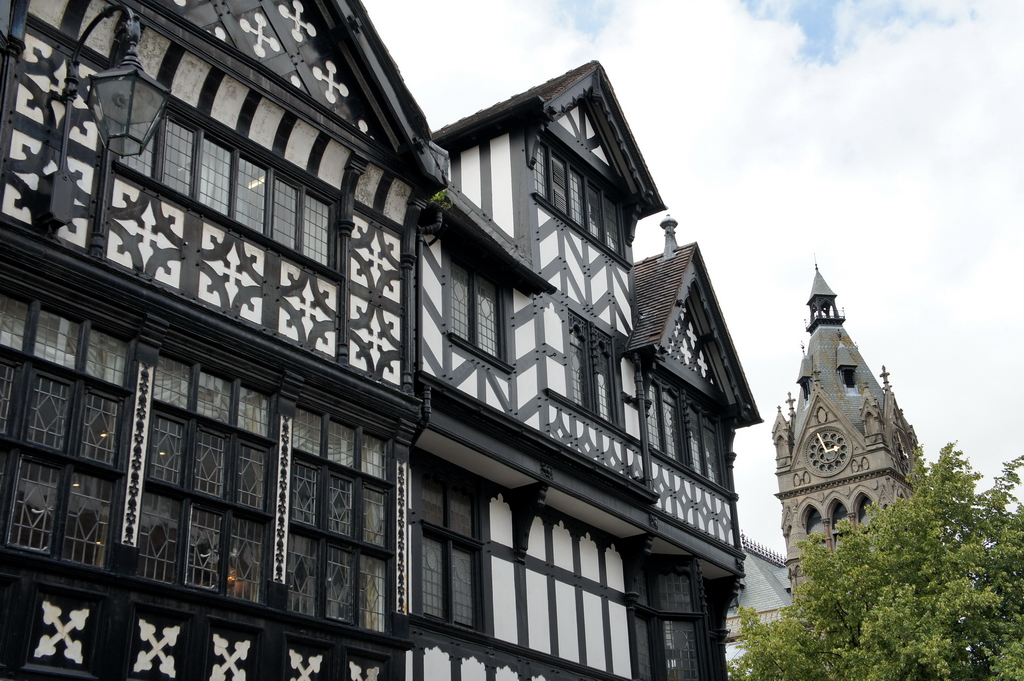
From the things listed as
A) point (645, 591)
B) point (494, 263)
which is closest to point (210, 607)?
point (494, 263)

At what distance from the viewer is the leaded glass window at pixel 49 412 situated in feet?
38.4

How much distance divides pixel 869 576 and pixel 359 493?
704 inches

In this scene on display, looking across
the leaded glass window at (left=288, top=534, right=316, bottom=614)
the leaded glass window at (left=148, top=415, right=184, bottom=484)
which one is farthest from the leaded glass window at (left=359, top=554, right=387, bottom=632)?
the leaded glass window at (left=148, top=415, right=184, bottom=484)

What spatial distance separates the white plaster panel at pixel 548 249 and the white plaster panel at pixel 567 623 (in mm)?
5543

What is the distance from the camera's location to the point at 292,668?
13.4 meters

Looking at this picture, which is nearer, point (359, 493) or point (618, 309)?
point (359, 493)

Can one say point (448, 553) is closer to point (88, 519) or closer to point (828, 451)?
point (88, 519)

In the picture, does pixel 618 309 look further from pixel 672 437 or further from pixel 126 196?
pixel 126 196

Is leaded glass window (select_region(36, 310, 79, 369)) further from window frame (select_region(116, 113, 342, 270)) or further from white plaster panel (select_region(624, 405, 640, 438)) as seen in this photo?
white plaster panel (select_region(624, 405, 640, 438))

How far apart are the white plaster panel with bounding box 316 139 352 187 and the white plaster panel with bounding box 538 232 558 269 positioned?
594 centimetres

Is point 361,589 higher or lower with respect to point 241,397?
lower

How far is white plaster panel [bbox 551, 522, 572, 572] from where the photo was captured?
20562 millimetres

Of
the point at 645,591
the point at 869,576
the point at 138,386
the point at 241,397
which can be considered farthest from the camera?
the point at 869,576

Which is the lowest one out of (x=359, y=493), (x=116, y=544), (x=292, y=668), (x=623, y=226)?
(x=292, y=668)
